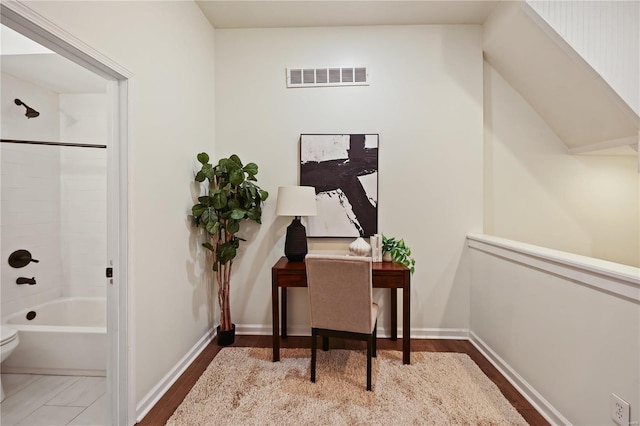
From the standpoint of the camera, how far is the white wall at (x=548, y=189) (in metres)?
2.84

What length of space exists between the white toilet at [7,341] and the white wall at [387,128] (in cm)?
160

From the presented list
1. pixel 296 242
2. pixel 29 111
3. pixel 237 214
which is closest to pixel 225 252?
pixel 237 214

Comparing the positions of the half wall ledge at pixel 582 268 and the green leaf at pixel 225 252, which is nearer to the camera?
the half wall ledge at pixel 582 268

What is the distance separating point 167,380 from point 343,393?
1222 millimetres

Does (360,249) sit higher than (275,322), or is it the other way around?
(360,249)

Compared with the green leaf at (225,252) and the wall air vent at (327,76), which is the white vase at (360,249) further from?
the wall air vent at (327,76)

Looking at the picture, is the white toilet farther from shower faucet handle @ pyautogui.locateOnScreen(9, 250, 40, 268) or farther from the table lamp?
the table lamp

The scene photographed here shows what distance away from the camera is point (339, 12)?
8.95ft

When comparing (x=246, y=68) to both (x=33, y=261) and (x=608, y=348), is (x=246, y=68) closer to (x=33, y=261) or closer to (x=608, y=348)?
(x=33, y=261)

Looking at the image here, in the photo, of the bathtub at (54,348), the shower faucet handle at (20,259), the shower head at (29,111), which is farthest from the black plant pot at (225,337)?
the shower head at (29,111)

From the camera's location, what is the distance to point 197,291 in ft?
8.63

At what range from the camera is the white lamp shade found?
2605 millimetres

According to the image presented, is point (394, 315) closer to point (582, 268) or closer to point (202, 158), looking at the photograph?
point (582, 268)

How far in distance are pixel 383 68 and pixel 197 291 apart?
8.88ft
